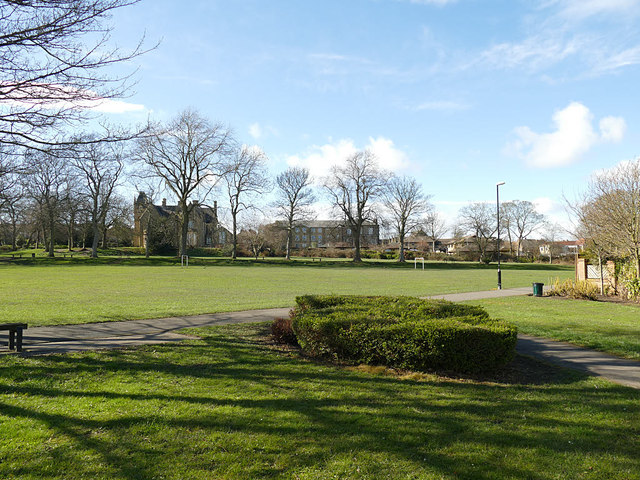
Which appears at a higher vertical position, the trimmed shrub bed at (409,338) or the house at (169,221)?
the house at (169,221)

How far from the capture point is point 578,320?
43.2 feet

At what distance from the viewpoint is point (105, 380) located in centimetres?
624

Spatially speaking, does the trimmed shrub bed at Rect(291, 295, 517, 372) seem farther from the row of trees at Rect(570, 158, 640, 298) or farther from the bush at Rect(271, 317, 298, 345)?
the row of trees at Rect(570, 158, 640, 298)

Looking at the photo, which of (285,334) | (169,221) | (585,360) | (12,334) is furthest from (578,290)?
(169,221)

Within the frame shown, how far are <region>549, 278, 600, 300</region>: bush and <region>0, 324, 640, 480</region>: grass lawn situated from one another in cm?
1440

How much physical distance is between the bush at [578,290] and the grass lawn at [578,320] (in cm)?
98

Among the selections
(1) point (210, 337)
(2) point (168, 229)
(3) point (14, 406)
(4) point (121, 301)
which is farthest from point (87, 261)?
(3) point (14, 406)

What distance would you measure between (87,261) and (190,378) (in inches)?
2023

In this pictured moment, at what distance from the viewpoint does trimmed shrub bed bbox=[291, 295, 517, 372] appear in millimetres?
6875

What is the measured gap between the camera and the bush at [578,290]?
63.4ft

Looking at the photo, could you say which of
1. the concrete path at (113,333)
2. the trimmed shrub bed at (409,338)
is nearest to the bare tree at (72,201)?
the concrete path at (113,333)

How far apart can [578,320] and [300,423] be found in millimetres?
11592

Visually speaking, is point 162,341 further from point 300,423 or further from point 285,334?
point 300,423

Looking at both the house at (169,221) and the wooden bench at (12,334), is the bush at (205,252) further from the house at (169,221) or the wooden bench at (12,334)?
the wooden bench at (12,334)
